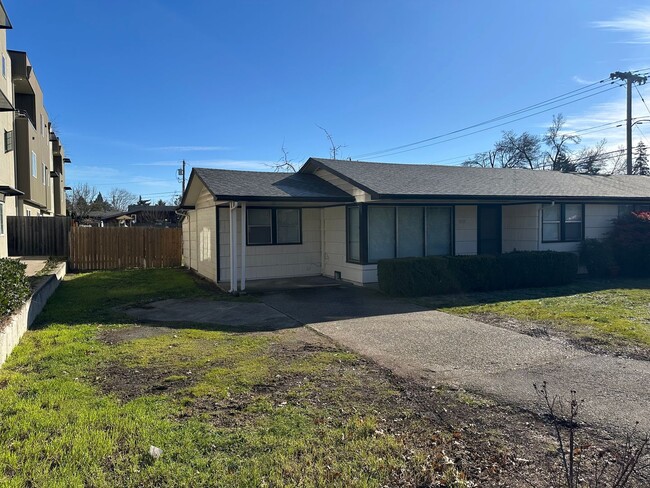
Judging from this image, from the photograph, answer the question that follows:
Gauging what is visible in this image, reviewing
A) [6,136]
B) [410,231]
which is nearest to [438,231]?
[410,231]

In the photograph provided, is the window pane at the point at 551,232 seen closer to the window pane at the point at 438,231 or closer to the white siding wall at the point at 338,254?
the window pane at the point at 438,231

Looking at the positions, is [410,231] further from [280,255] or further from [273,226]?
[273,226]

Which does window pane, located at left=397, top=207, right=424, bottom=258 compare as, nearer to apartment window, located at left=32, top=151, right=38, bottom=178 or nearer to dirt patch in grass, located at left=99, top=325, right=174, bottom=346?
dirt patch in grass, located at left=99, top=325, right=174, bottom=346

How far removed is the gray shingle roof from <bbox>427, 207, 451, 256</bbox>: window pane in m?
0.85

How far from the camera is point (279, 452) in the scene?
3.29 meters

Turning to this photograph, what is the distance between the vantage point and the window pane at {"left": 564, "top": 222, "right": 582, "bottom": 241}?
14648 mm

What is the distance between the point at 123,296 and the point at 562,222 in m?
13.1

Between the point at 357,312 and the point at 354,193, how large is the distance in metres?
4.20

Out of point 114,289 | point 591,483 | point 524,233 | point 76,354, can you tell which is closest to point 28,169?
point 114,289

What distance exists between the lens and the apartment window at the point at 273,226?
1328 cm

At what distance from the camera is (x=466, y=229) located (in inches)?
554

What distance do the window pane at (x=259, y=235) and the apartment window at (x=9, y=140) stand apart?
12586 mm

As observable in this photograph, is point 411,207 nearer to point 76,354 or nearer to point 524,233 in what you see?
point 524,233

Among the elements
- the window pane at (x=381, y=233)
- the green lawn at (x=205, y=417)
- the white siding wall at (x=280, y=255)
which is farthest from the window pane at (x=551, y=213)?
the green lawn at (x=205, y=417)
